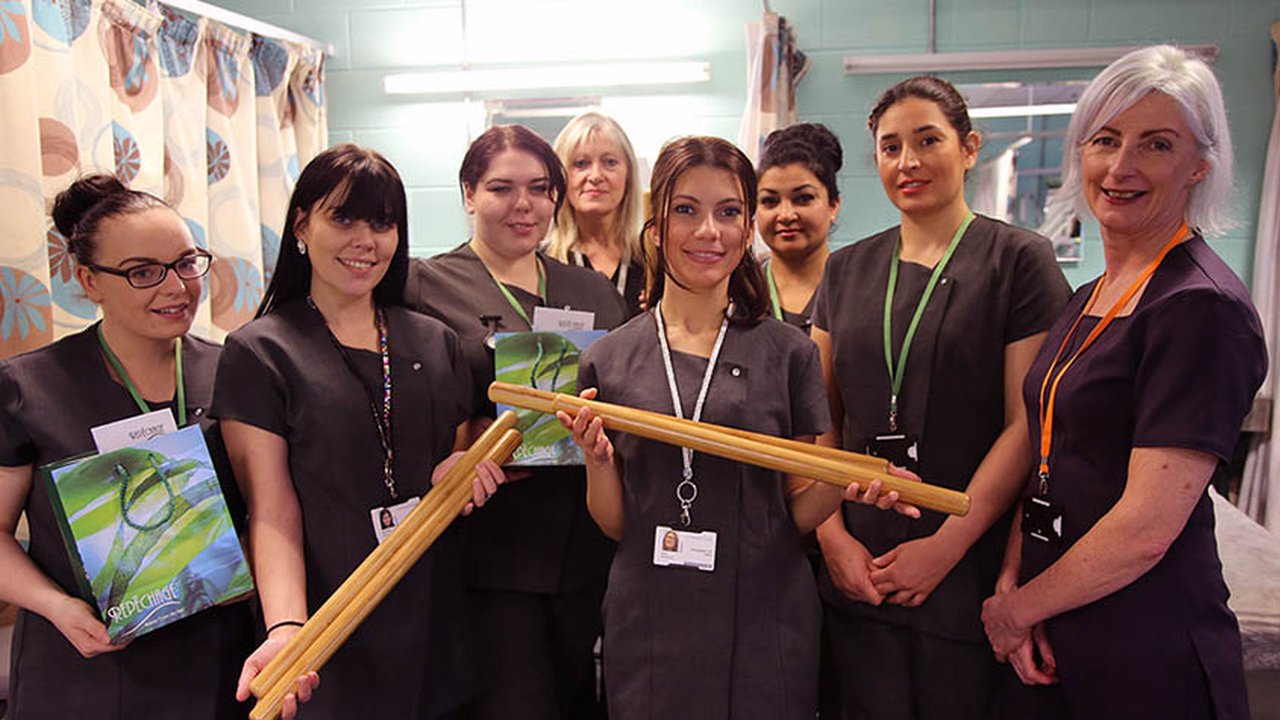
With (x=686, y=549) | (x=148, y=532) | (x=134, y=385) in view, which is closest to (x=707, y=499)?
(x=686, y=549)

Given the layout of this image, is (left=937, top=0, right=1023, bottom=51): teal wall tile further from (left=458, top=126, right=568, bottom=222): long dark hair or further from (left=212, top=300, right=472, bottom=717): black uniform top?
(left=212, top=300, right=472, bottom=717): black uniform top

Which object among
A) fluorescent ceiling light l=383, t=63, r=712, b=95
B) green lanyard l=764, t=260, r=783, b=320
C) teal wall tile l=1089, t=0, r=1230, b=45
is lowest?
green lanyard l=764, t=260, r=783, b=320

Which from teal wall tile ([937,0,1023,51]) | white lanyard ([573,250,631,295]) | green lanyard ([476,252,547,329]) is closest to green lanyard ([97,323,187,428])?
green lanyard ([476,252,547,329])

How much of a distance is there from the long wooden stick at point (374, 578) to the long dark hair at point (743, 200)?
439 millimetres

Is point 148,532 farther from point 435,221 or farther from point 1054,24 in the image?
point 1054,24

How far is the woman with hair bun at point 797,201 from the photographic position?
2.11 m

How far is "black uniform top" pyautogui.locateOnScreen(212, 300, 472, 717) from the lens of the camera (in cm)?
144

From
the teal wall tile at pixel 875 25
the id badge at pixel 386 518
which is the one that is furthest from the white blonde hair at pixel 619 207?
the teal wall tile at pixel 875 25

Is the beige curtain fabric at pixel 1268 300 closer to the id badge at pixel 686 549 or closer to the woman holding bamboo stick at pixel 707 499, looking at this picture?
the woman holding bamboo stick at pixel 707 499

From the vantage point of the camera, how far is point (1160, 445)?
4.00 feet

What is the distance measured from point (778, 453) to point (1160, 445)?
0.57 m

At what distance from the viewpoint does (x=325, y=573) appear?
1466mm

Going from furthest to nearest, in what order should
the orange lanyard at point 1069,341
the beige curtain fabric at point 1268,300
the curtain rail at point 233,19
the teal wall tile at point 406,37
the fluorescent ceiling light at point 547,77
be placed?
the teal wall tile at point 406,37 < the fluorescent ceiling light at point 547,77 < the beige curtain fabric at point 1268,300 < the curtain rail at point 233,19 < the orange lanyard at point 1069,341

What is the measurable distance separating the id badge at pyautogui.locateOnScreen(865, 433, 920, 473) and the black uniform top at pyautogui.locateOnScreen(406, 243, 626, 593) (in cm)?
68
